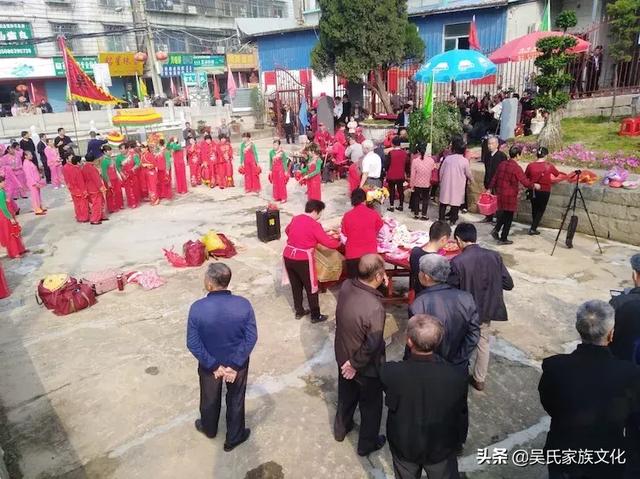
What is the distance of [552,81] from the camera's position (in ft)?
34.3

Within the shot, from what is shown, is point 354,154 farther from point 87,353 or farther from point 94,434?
point 94,434

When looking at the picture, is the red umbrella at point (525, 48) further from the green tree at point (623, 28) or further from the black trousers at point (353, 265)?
the black trousers at point (353, 265)

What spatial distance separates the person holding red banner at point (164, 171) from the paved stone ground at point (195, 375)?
419 cm

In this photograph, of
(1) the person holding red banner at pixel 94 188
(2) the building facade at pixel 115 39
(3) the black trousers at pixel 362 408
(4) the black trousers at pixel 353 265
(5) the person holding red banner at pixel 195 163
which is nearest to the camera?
(3) the black trousers at pixel 362 408

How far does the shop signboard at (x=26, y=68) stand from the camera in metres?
29.3

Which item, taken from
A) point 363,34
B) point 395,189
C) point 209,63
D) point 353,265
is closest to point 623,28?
point 363,34

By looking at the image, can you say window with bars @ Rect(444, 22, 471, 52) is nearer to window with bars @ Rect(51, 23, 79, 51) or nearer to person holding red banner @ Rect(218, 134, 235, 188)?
person holding red banner @ Rect(218, 134, 235, 188)

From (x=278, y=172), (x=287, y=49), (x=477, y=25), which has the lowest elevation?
(x=278, y=172)

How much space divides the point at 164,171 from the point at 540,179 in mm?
9030

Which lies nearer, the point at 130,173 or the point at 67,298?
the point at 67,298

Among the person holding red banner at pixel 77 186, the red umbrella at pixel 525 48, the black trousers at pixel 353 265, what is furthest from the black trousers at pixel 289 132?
the black trousers at pixel 353 265

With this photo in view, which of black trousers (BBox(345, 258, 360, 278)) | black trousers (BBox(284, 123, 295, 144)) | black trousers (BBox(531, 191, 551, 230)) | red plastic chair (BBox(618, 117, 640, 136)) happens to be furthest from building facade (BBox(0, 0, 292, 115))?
black trousers (BBox(345, 258, 360, 278))

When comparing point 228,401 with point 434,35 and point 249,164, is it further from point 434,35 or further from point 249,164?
point 434,35

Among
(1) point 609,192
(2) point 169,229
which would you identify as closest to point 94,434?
(2) point 169,229
